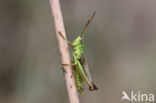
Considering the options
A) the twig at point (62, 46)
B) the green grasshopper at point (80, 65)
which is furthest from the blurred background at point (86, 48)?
the twig at point (62, 46)

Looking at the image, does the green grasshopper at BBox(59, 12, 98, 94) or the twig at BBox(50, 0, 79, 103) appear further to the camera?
the green grasshopper at BBox(59, 12, 98, 94)

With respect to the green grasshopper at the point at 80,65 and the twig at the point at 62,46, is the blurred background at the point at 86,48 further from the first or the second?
the twig at the point at 62,46

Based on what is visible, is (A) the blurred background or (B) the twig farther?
(A) the blurred background

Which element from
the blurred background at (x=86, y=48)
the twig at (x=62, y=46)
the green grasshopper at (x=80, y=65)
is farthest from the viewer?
the blurred background at (x=86, y=48)

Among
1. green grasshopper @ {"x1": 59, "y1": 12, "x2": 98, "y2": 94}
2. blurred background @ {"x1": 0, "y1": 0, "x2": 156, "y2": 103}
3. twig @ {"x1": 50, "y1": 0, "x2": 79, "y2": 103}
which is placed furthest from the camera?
blurred background @ {"x1": 0, "y1": 0, "x2": 156, "y2": 103}

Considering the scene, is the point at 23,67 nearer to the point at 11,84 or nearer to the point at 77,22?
the point at 11,84

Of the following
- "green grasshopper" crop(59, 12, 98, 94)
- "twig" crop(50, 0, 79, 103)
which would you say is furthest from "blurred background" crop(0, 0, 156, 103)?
"twig" crop(50, 0, 79, 103)

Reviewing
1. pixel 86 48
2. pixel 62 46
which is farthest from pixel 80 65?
pixel 86 48

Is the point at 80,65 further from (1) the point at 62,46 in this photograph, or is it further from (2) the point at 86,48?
(2) the point at 86,48

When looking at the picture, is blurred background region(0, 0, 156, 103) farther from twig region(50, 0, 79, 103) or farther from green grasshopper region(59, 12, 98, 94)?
twig region(50, 0, 79, 103)

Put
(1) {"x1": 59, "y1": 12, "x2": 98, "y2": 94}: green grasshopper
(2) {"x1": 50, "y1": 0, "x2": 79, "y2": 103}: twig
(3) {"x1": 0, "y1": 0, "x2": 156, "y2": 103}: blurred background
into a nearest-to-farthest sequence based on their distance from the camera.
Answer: (2) {"x1": 50, "y1": 0, "x2": 79, "y2": 103}: twig, (1) {"x1": 59, "y1": 12, "x2": 98, "y2": 94}: green grasshopper, (3) {"x1": 0, "y1": 0, "x2": 156, "y2": 103}: blurred background
